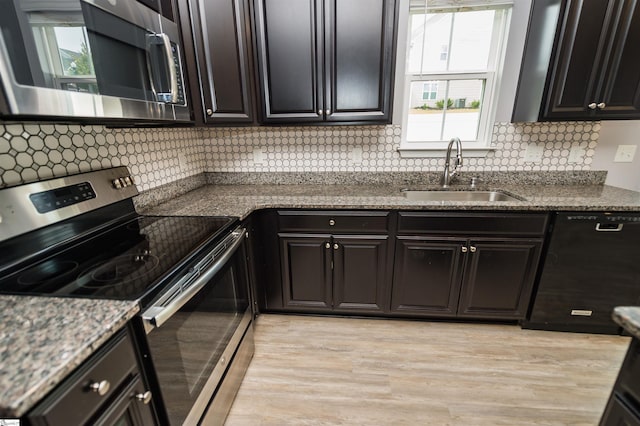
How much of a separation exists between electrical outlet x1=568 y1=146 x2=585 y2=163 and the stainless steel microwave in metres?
2.67

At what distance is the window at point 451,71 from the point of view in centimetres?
206

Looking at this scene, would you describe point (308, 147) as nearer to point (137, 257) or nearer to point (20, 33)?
point (137, 257)

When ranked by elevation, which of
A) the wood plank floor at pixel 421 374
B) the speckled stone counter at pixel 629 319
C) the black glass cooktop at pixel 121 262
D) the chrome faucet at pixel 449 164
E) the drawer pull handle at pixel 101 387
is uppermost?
the chrome faucet at pixel 449 164

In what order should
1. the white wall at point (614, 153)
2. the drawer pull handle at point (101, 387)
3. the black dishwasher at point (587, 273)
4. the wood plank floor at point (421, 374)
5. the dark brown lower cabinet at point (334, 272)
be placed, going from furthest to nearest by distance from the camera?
the white wall at point (614, 153) → the dark brown lower cabinet at point (334, 272) → the black dishwasher at point (587, 273) → the wood plank floor at point (421, 374) → the drawer pull handle at point (101, 387)

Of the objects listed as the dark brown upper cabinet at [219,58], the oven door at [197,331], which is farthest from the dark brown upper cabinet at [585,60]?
the oven door at [197,331]

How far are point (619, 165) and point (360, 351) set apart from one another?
2319mm

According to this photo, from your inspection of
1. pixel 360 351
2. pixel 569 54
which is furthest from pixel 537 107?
pixel 360 351

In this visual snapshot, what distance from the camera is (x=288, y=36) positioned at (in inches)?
70.8

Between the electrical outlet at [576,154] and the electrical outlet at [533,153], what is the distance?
8.3 inches

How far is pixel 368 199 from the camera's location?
1.90m

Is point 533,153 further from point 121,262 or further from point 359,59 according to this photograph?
point 121,262

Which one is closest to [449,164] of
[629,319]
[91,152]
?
[629,319]

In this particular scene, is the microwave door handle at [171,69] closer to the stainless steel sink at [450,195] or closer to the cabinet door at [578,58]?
the stainless steel sink at [450,195]

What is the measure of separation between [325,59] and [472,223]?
1.38 m
